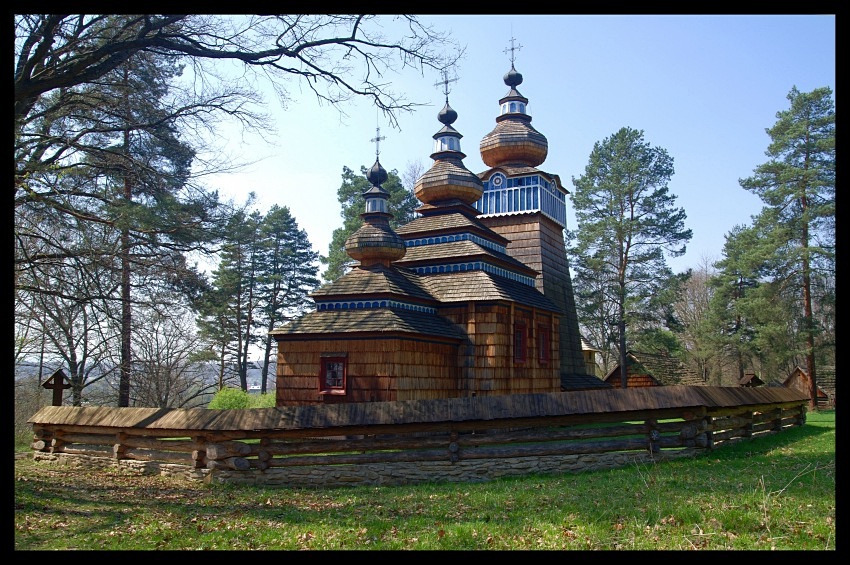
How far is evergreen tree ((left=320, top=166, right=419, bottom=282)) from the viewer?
39594 millimetres

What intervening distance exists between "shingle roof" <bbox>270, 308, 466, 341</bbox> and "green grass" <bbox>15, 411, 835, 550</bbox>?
22.1 ft

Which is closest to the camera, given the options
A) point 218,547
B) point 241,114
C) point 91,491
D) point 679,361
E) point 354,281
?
point 218,547

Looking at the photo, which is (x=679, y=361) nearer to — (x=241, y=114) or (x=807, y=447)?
(x=807, y=447)

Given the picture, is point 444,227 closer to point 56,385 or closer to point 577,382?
point 577,382

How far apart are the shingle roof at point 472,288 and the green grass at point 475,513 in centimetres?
912

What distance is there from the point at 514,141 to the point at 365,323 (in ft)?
44.9

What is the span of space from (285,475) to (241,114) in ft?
21.1

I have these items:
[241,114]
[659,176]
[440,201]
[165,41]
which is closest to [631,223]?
[659,176]

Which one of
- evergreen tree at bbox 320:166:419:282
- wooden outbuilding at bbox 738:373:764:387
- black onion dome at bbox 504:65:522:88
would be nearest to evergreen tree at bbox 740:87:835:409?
wooden outbuilding at bbox 738:373:764:387

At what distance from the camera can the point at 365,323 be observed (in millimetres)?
17078

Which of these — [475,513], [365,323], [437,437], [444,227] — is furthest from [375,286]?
[475,513]

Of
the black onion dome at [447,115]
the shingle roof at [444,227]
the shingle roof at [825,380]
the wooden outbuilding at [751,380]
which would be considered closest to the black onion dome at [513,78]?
the black onion dome at [447,115]
